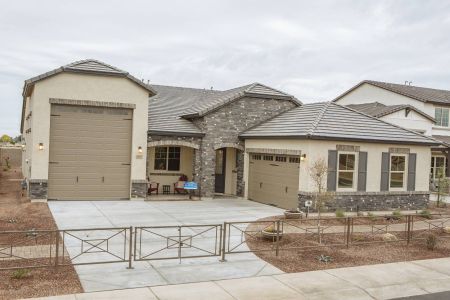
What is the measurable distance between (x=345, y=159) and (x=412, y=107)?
620 inches

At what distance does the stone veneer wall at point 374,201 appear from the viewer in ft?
63.9

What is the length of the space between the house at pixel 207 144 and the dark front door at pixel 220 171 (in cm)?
115

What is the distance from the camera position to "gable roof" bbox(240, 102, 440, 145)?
64.1 feet

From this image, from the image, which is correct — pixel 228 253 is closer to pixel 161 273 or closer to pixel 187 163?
pixel 161 273

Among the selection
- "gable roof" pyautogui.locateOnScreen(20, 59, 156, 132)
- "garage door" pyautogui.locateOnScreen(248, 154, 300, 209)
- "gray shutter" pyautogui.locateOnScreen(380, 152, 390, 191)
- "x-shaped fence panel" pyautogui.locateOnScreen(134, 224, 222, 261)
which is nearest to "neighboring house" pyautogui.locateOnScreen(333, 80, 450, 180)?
"gray shutter" pyautogui.locateOnScreen(380, 152, 390, 191)

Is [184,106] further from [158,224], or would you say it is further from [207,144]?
[158,224]

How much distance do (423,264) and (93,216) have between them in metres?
11.3

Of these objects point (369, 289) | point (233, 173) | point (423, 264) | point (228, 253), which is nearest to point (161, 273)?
point (228, 253)

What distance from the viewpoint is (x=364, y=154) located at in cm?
2012

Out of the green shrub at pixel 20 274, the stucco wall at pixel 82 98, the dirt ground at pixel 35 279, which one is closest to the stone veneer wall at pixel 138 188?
the stucco wall at pixel 82 98

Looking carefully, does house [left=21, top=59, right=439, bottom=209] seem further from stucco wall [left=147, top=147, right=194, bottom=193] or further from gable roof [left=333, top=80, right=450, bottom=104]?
gable roof [left=333, top=80, right=450, bottom=104]

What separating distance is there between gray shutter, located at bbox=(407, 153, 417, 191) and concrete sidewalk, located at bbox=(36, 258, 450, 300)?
33.2ft

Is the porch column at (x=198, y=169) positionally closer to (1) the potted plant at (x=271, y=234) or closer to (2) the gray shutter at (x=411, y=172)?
(1) the potted plant at (x=271, y=234)

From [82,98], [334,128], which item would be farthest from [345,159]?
[82,98]
